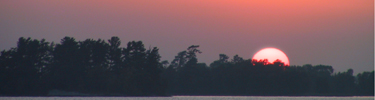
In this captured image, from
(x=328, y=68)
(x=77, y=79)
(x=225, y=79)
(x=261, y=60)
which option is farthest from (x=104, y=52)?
(x=328, y=68)

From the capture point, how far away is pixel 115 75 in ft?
336

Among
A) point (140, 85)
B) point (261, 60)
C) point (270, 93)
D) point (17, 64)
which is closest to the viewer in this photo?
point (17, 64)

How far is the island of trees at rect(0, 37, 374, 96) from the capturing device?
95.4 m

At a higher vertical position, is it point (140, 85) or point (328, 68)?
point (328, 68)

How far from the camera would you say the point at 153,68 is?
105938 millimetres

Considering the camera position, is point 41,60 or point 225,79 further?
point 225,79

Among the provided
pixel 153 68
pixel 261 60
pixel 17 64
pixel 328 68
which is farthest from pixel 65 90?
pixel 328 68

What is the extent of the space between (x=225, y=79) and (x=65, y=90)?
45.4m

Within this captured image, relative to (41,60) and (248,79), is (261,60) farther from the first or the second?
(41,60)

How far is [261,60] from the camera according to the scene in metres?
138

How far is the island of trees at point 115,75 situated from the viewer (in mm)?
95438

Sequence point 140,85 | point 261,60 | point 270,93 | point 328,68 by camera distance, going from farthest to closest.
A: point 328,68
point 261,60
point 270,93
point 140,85

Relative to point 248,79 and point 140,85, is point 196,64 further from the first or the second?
point 140,85

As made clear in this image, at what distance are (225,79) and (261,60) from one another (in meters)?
13.1
